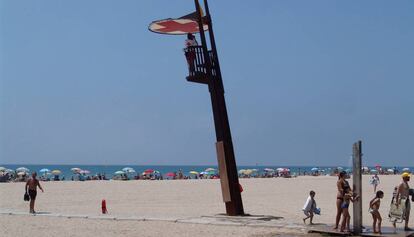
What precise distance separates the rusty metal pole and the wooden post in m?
4.47

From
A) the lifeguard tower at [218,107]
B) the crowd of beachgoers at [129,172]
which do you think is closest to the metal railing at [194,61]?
the lifeguard tower at [218,107]

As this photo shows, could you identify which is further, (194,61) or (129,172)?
(129,172)

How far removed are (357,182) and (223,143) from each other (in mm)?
5052

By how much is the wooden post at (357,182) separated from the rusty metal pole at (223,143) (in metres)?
4.47

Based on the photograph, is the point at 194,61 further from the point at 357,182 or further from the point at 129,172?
the point at 129,172

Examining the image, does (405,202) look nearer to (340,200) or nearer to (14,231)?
(340,200)

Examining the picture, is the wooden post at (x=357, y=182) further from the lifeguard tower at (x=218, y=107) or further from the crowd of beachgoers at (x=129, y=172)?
the crowd of beachgoers at (x=129, y=172)

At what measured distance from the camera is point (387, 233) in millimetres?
11547

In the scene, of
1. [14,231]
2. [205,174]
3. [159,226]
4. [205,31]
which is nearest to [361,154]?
[159,226]

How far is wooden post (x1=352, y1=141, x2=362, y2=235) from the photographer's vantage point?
11430 mm

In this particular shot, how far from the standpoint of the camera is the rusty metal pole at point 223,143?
15461mm

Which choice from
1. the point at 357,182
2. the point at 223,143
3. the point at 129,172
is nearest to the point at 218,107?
the point at 223,143

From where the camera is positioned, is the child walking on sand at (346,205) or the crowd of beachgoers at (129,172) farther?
the crowd of beachgoers at (129,172)

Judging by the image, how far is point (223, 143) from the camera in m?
15.7
